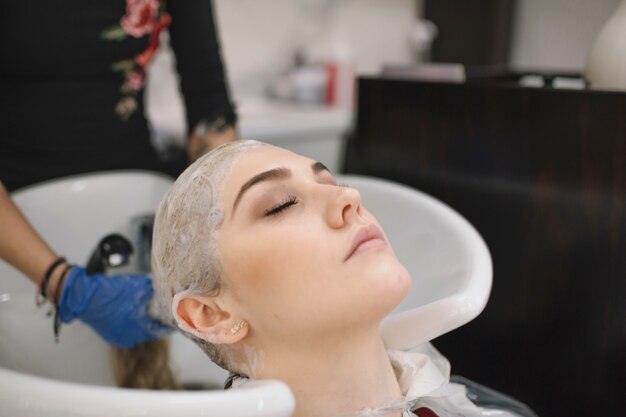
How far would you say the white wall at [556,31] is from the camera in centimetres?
102

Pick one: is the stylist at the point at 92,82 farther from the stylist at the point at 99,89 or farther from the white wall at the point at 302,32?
the white wall at the point at 302,32

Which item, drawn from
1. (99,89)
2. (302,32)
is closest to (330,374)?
(99,89)

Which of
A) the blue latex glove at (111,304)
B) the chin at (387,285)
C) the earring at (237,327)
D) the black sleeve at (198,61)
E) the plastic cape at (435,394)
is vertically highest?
the black sleeve at (198,61)

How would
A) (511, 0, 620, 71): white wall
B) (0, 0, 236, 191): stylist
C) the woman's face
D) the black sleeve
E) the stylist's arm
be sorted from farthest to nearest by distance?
the black sleeve
(0, 0, 236, 191): stylist
(511, 0, 620, 71): white wall
the stylist's arm
the woman's face

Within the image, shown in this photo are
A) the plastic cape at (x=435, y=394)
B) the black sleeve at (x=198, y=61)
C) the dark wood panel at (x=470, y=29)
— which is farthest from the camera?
the dark wood panel at (x=470, y=29)

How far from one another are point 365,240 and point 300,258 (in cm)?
9

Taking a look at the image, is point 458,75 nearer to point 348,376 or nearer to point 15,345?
point 348,376

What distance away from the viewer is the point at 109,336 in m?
0.95

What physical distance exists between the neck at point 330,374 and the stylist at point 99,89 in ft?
1.10

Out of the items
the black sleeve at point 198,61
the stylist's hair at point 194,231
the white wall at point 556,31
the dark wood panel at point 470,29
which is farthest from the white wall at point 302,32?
the stylist's hair at point 194,231

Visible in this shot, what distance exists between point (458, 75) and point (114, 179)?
2.43ft

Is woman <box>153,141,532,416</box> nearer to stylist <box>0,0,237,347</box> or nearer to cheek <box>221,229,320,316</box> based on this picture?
cheek <box>221,229,320,316</box>

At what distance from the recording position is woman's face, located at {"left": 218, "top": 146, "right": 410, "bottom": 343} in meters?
0.65

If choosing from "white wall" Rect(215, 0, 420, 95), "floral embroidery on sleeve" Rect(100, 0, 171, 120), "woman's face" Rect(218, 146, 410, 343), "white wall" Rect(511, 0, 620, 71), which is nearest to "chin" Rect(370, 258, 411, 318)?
"woman's face" Rect(218, 146, 410, 343)
